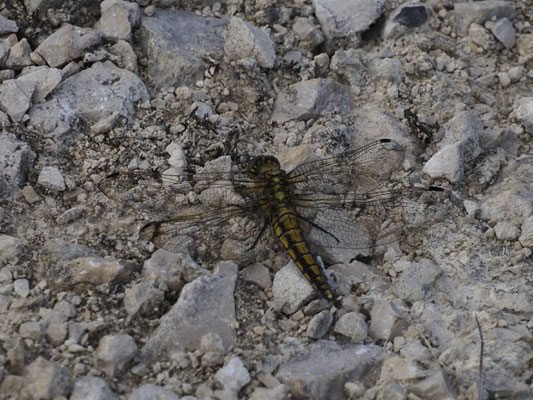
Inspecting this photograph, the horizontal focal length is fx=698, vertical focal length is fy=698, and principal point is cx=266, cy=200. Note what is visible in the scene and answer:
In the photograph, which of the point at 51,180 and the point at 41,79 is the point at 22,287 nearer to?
the point at 51,180

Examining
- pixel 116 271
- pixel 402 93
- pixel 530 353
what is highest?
pixel 116 271

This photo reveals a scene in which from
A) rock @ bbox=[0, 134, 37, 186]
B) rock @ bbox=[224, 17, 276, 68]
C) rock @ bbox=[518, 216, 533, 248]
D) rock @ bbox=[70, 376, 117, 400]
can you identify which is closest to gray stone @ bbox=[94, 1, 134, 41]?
rock @ bbox=[224, 17, 276, 68]

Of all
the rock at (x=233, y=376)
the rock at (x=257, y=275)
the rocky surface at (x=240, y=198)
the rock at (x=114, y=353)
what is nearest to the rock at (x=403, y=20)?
the rocky surface at (x=240, y=198)

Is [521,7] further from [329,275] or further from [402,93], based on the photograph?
[329,275]

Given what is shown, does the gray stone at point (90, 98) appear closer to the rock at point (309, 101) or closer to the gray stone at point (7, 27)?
the gray stone at point (7, 27)

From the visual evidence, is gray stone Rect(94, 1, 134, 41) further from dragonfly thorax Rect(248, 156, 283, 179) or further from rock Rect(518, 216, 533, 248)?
rock Rect(518, 216, 533, 248)

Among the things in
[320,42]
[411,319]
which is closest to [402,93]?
[320,42]
